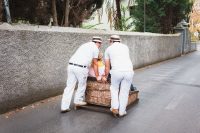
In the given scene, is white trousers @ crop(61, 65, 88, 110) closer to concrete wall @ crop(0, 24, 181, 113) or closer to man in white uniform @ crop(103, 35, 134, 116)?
man in white uniform @ crop(103, 35, 134, 116)

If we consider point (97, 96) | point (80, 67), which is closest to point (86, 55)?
point (80, 67)

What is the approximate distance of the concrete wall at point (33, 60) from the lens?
739 centimetres

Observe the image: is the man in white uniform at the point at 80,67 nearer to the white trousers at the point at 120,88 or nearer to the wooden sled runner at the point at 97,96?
the wooden sled runner at the point at 97,96

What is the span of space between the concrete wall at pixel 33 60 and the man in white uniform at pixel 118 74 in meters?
2.11

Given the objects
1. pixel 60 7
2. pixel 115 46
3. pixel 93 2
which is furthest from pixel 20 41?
pixel 93 2

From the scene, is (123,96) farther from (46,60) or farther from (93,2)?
(93,2)

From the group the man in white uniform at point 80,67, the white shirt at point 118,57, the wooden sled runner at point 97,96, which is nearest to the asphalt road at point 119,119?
the wooden sled runner at point 97,96

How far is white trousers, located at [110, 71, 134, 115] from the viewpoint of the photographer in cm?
709

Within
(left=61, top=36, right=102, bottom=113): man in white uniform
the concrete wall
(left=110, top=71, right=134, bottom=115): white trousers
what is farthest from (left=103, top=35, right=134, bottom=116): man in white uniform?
the concrete wall

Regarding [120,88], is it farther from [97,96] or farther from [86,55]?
[86,55]

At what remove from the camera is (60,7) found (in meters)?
13.3

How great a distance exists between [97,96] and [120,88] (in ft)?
2.46

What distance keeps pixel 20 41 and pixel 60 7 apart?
585 centimetres

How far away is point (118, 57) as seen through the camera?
712cm
